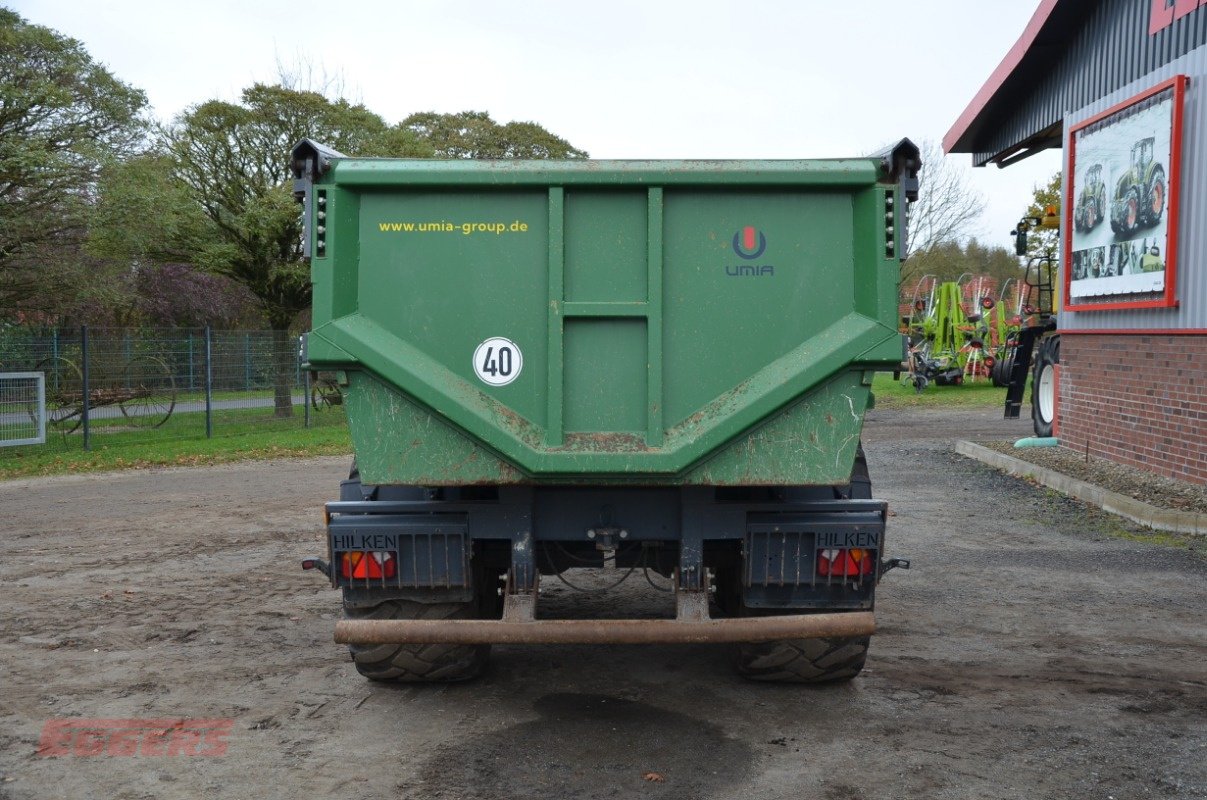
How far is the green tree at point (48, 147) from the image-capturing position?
Answer: 16234 millimetres

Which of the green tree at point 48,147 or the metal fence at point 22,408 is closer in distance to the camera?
the metal fence at point 22,408

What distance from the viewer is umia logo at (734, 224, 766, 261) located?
15.2ft

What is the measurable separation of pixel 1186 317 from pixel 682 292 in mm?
7989

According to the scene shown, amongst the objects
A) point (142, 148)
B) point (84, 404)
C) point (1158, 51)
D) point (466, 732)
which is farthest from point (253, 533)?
point (142, 148)

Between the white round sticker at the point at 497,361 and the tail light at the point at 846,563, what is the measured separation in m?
1.52

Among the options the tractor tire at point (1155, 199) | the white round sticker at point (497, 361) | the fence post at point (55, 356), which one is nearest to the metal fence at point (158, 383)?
the fence post at point (55, 356)

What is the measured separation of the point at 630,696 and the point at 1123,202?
957cm

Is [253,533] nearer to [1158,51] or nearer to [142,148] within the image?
[1158,51]

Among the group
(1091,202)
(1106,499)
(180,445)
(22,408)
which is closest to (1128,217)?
(1091,202)

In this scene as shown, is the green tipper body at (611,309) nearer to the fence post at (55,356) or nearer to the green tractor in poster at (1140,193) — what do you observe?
the green tractor in poster at (1140,193)

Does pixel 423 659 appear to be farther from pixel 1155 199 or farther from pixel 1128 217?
pixel 1128 217

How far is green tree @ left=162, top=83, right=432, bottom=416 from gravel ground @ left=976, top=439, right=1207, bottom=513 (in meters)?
13.6

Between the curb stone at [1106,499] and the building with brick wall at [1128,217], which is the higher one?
the building with brick wall at [1128,217]

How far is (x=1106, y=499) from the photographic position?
1058 cm
